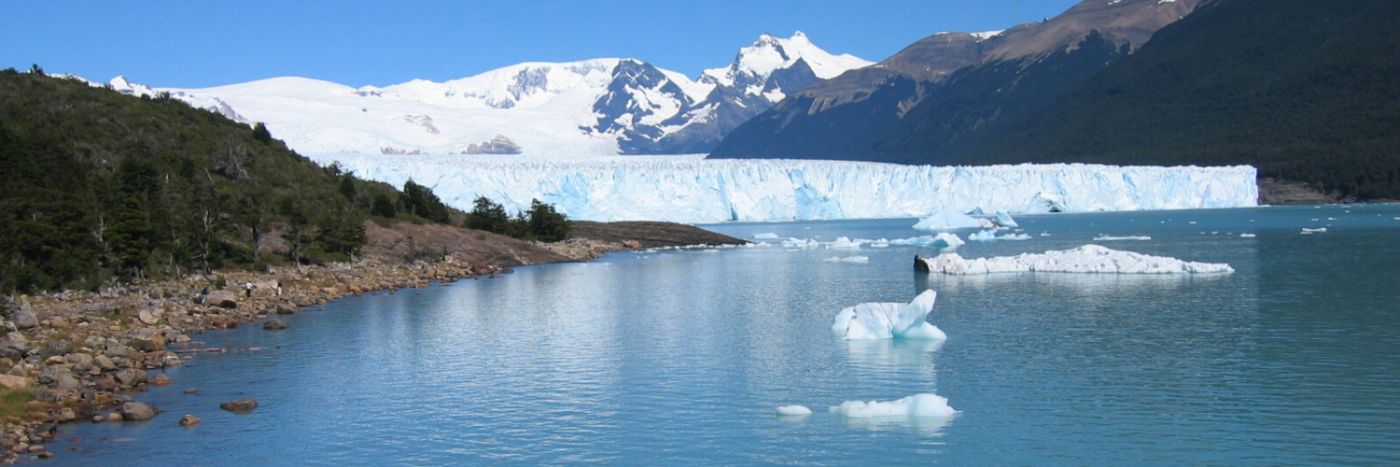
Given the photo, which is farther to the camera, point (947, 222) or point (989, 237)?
point (947, 222)

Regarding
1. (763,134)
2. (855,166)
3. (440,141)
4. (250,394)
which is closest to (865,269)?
(250,394)

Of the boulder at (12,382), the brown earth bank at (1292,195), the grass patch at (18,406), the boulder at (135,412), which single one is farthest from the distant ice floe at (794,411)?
the brown earth bank at (1292,195)

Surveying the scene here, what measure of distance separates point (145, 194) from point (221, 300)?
581cm

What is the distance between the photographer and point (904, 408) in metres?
10.1

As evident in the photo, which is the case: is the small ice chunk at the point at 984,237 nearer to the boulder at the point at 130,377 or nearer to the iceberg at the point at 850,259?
the iceberg at the point at 850,259

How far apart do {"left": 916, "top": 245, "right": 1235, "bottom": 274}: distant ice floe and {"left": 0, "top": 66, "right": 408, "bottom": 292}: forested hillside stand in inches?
555

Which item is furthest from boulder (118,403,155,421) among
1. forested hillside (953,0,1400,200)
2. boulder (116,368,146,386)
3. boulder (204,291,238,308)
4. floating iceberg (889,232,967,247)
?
forested hillside (953,0,1400,200)

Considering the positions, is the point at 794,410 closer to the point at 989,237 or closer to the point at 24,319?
the point at 24,319

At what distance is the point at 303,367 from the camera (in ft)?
43.6

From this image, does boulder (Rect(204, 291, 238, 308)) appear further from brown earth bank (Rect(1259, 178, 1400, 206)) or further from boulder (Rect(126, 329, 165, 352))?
brown earth bank (Rect(1259, 178, 1400, 206))

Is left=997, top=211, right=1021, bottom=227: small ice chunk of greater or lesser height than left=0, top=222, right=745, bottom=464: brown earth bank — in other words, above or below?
above

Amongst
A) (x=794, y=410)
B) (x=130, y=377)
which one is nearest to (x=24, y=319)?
(x=130, y=377)

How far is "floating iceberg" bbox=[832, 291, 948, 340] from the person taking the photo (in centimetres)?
1377

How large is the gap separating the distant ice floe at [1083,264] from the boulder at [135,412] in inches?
683
